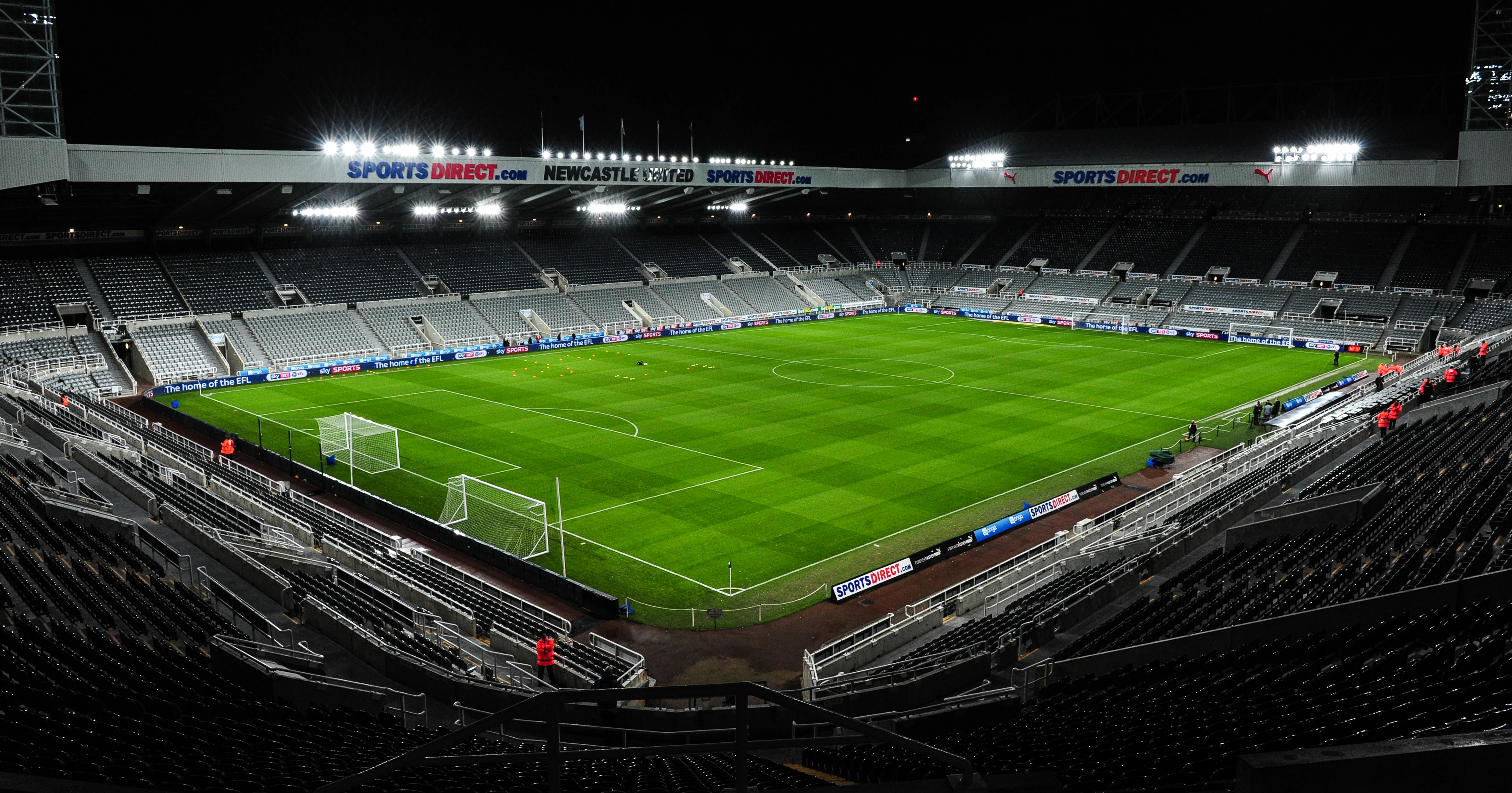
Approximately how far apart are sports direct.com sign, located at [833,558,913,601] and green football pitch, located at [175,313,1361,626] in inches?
23.8

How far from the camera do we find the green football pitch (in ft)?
86.8

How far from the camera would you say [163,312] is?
54281 mm

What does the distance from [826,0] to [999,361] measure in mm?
38372

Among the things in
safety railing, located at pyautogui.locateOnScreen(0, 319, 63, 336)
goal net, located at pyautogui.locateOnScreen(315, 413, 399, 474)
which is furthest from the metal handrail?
safety railing, located at pyautogui.locateOnScreen(0, 319, 63, 336)

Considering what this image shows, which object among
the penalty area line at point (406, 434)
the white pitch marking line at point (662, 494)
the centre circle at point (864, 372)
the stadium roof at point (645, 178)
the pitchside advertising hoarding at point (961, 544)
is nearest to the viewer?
the pitchside advertising hoarding at point (961, 544)

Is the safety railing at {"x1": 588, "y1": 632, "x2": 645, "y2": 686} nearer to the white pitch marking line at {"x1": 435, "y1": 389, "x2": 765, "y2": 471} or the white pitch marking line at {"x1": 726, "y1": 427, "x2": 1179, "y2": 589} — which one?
the white pitch marking line at {"x1": 726, "y1": 427, "x2": 1179, "y2": 589}

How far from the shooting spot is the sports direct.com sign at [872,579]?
2297 centimetres

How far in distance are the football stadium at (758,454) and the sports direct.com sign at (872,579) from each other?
0.34 ft

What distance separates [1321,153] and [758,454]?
160 feet

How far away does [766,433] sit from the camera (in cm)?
3878

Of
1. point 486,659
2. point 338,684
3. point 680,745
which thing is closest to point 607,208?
point 486,659

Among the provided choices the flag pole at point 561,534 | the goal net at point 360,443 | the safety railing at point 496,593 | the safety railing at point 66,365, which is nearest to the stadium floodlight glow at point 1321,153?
the flag pole at point 561,534

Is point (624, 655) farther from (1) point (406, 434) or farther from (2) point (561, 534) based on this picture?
(1) point (406, 434)

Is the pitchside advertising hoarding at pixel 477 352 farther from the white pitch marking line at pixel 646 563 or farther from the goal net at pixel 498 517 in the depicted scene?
the white pitch marking line at pixel 646 563
